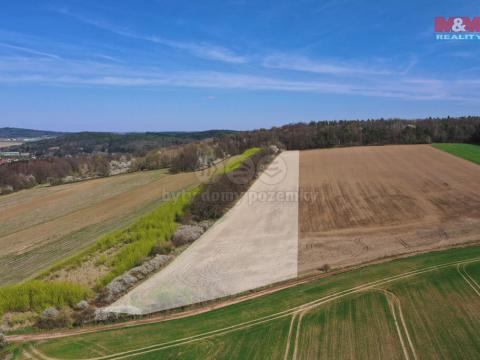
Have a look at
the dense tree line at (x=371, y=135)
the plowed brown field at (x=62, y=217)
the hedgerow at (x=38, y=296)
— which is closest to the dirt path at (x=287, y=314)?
the hedgerow at (x=38, y=296)

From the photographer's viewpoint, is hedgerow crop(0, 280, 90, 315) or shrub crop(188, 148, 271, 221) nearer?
hedgerow crop(0, 280, 90, 315)

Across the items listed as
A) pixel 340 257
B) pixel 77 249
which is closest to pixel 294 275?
pixel 340 257

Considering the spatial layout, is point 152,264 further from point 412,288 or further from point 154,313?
point 412,288

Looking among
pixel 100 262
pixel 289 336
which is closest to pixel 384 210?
pixel 289 336

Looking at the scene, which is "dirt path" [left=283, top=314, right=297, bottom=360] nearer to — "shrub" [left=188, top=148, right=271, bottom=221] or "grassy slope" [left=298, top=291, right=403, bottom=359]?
"grassy slope" [left=298, top=291, right=403, bottom=359]

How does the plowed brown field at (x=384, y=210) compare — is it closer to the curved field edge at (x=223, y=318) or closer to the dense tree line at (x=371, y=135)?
the curved field edge at (x=223, y=318)

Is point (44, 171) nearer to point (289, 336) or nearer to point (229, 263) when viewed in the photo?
point (229, 263)

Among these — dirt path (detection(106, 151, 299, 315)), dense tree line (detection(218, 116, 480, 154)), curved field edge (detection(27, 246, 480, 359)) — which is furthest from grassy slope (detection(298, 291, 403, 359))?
dense tree line (detection(218, 116, 480, 154))

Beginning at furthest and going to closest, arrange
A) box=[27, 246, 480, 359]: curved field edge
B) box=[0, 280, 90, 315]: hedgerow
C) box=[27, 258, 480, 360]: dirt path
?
box=[0, 280, 90, 315]: hedgerow → box=[27, 246, 480, 359]: curved field edge → box=[27, 258, 480, 360]: dirt path
